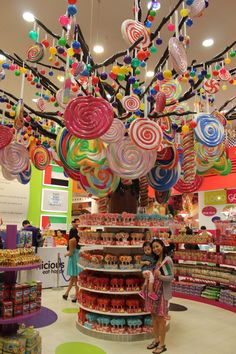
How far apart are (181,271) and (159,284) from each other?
11.6ft

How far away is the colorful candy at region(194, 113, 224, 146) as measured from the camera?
13.4ft

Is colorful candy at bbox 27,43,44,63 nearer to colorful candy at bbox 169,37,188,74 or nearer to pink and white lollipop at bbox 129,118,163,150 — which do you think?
pink and white lollipop at bbox 129,118,163,150

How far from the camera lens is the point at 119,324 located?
14.4ft

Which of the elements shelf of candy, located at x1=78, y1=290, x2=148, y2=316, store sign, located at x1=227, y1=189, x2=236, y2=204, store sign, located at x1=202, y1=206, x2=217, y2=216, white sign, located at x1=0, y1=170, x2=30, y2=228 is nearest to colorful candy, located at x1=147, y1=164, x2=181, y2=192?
shelf of candy, located at x1=78, y1=290, x2=148, y2=316

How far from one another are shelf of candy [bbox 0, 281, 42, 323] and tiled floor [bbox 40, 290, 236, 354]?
0.98 meters

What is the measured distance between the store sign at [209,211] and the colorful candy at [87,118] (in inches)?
Answer: 382

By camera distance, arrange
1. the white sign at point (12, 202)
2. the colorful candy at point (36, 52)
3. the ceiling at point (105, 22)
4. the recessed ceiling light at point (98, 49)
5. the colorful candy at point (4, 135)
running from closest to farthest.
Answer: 1. the colorful candy at point (36, 52)
2. the colorful candy at point (4, 135)
3. the ceiling at point (105, 22)
4. the recessed ceiling light at point (98, 49)
5. the white sign at point (12, 202)

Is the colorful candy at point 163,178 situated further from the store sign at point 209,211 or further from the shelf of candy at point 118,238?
the store sign at point 209,211

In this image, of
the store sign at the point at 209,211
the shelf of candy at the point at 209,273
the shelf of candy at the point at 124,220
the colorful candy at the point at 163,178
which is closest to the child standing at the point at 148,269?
the shelf of candy at the point at 124,220

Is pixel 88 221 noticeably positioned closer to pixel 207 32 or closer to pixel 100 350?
pixel 100 350

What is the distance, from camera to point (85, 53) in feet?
14.8

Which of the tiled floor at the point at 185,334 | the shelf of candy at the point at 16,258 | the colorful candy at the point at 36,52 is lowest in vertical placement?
the tiled floor at the point at 185,334

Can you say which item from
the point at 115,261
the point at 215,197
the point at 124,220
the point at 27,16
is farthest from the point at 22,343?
the point at 215,197

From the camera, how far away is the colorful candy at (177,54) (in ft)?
10.3
